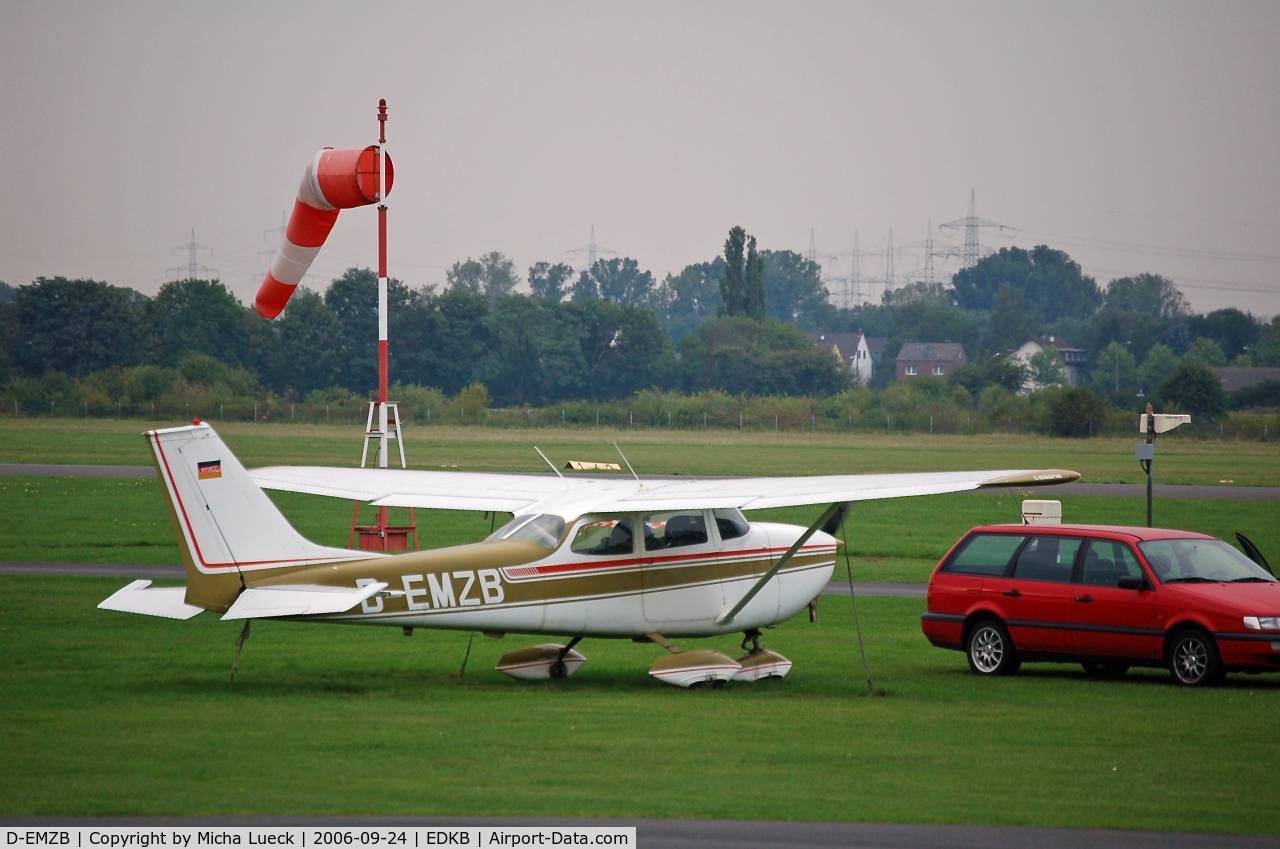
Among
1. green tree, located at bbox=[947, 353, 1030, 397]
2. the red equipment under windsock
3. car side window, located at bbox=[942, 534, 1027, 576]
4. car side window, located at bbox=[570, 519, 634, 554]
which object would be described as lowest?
car side window, located at bbox=[942, 534, 1027, 576]

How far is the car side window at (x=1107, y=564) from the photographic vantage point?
624 inches

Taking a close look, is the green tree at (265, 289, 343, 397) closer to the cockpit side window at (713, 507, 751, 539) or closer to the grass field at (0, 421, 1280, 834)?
the grass field at (0, 421, 1280, 834)

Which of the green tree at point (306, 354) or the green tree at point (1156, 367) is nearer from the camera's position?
the green tree at point (306, 354)

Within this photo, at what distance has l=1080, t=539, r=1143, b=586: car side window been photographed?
1586 cm

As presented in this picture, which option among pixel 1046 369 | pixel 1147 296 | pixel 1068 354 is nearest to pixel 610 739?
pixel 1046 369

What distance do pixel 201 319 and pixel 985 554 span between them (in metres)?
93.5

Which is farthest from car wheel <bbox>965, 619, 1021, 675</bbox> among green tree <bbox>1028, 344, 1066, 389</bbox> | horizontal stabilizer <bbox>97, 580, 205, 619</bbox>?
green tree <bbox>1028, 344, 1066, 389</bbox>

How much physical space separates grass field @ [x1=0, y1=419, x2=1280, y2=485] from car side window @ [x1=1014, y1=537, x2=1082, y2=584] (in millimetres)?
34394

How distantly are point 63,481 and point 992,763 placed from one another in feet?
123

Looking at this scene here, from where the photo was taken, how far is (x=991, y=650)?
16734mm

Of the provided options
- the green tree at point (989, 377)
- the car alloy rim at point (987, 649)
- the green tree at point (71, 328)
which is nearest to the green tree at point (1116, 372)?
the green tree at point (989, 377)

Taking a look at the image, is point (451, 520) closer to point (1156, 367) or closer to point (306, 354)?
point (306, 354)

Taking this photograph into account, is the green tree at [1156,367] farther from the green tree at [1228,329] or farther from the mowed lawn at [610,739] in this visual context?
the mowed lawn at [610,739]

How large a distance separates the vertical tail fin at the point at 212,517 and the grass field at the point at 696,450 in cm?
3744
